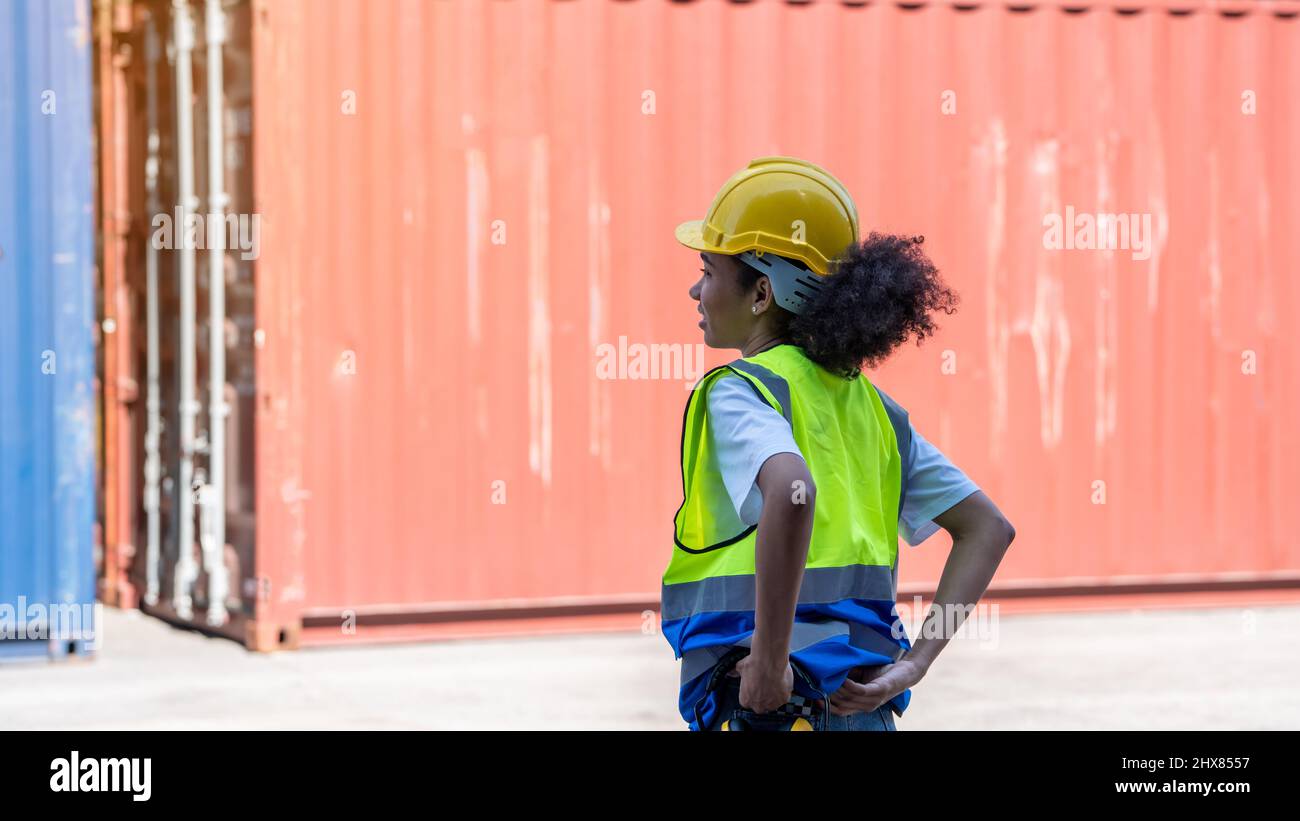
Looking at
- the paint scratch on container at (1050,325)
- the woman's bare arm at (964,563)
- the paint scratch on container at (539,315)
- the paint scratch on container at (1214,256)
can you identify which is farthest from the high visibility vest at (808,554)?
the paint scratch on container at (1214,256)

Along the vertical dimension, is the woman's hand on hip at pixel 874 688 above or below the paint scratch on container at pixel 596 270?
below

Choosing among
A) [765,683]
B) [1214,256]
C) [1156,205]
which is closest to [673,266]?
[1156,205]

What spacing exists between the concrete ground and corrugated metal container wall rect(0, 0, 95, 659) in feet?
1.47

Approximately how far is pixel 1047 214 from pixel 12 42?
198 inches

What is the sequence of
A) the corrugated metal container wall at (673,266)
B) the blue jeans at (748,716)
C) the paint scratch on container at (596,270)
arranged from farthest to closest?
the paint scratch on container at (596,270)
the corrugated metal container wall at (673,266)
the blue jeans at (748,716)

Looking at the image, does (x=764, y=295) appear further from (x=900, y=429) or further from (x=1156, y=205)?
(x=1156, y=205)

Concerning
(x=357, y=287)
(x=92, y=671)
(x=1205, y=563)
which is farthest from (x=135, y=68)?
(x=1205, y=563)

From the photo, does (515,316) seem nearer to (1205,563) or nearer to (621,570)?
(621,570)

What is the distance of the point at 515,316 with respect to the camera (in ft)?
24.3

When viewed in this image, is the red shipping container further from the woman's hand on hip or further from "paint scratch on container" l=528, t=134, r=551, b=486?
the woman's hand on hip

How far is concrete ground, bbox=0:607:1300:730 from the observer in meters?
5.93

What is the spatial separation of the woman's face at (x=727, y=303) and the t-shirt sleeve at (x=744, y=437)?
174 millimetres

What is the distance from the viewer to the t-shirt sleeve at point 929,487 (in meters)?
2.40

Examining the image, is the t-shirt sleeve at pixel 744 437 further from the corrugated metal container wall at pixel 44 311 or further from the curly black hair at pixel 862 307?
the corrugated metal container wall at pixel 44 311
